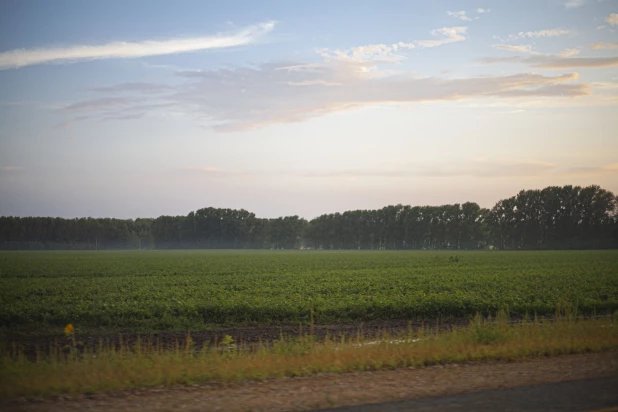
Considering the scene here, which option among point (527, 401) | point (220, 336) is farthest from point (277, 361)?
point (220, 336)

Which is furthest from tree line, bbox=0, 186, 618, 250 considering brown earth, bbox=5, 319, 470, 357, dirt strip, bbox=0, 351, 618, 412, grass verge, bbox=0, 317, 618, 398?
dirt strip, bbox=0, 351, 618, 412

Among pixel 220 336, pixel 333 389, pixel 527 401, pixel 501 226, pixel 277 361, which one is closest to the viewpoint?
pixel 527 401

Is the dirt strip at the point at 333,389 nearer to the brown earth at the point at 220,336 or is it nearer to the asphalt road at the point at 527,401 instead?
the asphalt road at the point at 527,401

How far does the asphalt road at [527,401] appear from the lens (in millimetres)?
8164

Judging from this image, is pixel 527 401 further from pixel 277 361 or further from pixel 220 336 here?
pixel 220 336

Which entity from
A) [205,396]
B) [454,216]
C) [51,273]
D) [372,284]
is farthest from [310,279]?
[454,216]

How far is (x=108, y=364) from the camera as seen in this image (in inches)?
469

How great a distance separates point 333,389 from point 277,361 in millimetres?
2794

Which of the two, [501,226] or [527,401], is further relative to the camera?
[501,226]

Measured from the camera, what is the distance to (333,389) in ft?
32.4

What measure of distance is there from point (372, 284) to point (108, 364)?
992 inches

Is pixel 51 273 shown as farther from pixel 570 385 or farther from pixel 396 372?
pixel 570 385

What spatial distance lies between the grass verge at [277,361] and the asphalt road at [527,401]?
328cm

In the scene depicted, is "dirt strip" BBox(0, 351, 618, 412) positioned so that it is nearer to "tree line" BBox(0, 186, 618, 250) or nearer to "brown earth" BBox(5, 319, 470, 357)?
"brown earth" BBox(5, 319, 470, 357)
